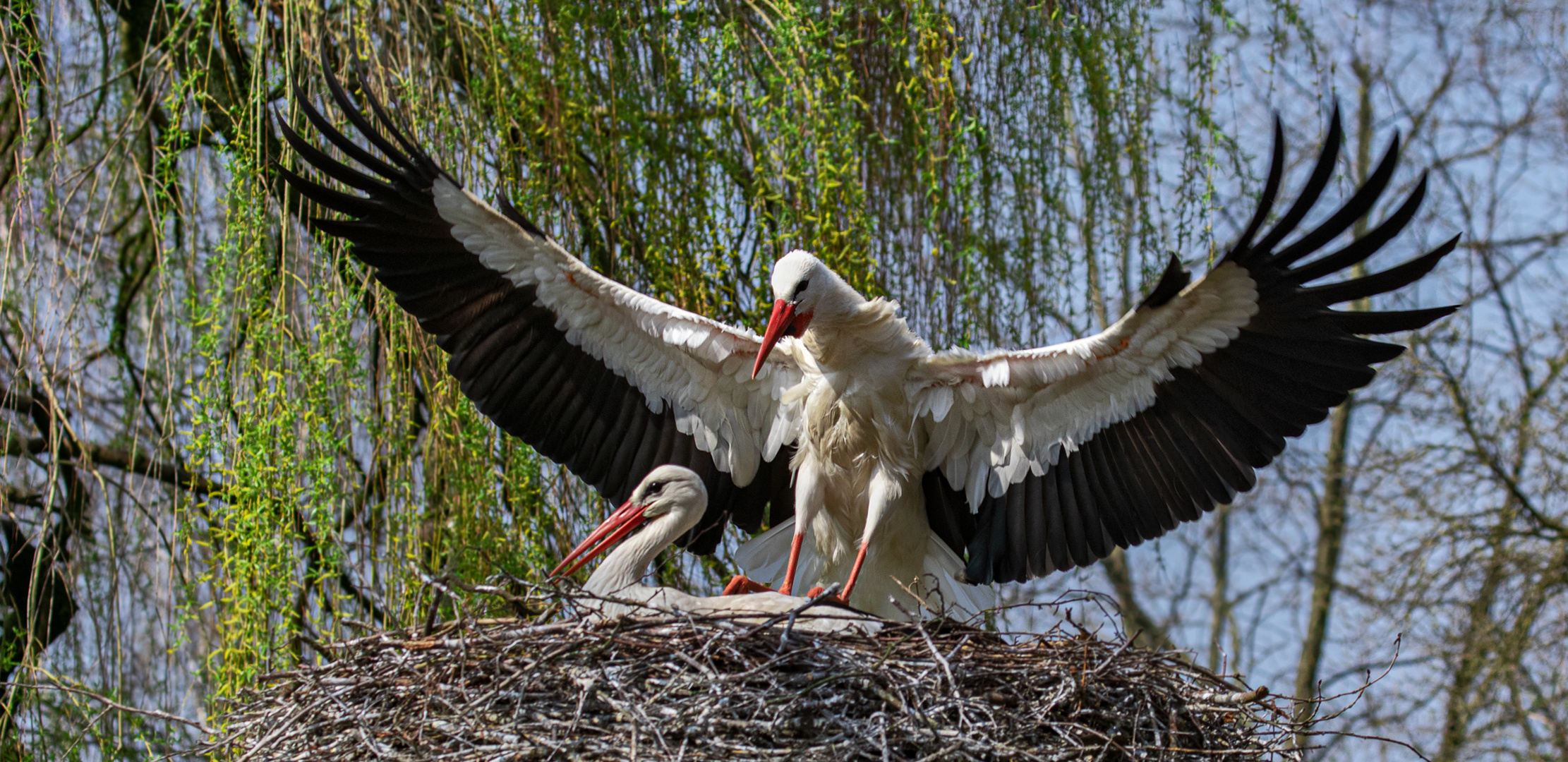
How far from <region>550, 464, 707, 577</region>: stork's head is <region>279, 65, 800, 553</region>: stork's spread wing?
0.36 meters

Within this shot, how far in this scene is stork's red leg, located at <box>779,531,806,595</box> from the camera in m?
4.26

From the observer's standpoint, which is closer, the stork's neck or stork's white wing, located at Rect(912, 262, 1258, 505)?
the stork's neck

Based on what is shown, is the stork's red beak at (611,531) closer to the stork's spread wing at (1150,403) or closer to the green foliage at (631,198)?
the green foliage at (631,198)

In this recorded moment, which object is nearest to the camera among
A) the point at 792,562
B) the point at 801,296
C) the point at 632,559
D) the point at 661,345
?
the point at 632,559

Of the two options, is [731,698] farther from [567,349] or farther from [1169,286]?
[567,349]

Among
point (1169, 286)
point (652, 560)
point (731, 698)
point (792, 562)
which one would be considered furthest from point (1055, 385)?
point (731, 698)

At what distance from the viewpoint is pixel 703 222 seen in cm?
463

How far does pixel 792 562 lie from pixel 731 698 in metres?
1.47

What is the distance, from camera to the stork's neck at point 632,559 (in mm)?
3623

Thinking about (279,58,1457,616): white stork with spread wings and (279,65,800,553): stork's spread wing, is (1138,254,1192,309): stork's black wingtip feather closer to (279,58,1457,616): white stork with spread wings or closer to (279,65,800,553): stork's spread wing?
(279,58,1457,616): white stork with spread wings

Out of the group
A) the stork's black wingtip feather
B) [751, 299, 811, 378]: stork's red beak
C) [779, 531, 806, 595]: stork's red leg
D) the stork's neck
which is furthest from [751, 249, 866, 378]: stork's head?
the stork's black wingtip feather

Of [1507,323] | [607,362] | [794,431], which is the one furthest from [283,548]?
[1507,323]

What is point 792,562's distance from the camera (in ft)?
14.2

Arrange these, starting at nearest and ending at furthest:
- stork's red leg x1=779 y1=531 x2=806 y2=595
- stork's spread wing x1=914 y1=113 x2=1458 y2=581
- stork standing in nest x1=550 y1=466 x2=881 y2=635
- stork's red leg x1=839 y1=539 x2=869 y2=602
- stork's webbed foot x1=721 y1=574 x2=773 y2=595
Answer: stork standing in nest x1=550 y1=466 x2=881 y2=635 → stork's webbed foot x1=721 y1=574 x2=773 y2=595 → stork's spread wing x1=914 y1=113 x2=1458 y2=581 → stork's red leg x1=839 y1=539 x2=869 y2=602 → stork's red leg x1=779 y1=531 x2=806 y2=595
